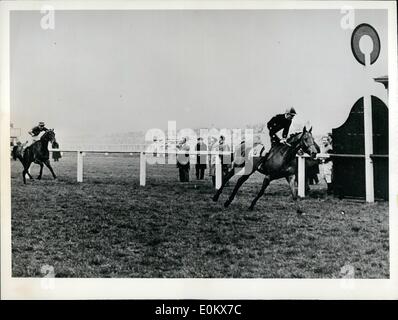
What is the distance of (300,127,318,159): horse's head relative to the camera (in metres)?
3.67

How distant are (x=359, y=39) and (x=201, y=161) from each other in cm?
162

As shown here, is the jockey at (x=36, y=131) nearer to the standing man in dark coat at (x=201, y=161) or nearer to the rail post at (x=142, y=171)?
the rail post at (x=142, y=171)

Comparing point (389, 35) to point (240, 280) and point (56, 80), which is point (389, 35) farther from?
point (56, 80)

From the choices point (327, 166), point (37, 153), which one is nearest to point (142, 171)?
point (37, 153)

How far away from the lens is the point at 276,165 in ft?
12.2

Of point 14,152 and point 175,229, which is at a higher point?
point 14,152

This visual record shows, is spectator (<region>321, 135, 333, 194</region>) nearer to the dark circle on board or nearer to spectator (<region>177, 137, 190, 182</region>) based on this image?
the dark circle on board

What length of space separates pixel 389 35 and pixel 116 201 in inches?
104

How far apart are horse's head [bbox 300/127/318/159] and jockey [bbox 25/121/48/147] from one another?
2151 mm

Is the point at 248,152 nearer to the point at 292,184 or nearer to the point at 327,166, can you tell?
the point at 292,184

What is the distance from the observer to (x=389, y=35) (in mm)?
3592

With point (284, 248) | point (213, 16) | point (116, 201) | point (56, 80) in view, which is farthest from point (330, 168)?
point (56, 80)

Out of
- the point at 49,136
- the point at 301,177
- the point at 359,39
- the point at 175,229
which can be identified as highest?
the point at 359,39

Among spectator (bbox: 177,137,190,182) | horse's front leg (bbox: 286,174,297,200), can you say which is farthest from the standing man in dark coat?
horse's front leg (bbox: 286,174,297,200)
